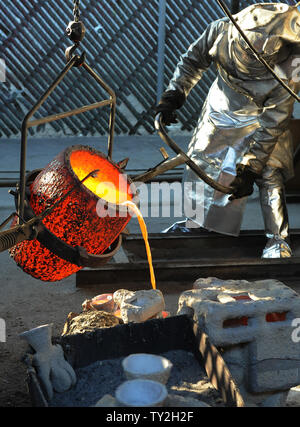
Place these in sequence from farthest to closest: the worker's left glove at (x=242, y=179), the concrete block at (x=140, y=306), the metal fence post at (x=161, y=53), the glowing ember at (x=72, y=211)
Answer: the metal fence post at (x=161, y=53)
the worker's left glove at (x=242, y=179)
the concrete block at (x=140, y=306)
the glowing ember at (x=72, y=211)

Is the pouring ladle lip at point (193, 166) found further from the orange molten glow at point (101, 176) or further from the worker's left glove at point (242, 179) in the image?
the orange molten glow at point (101, 176)

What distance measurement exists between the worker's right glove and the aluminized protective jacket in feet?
0.19

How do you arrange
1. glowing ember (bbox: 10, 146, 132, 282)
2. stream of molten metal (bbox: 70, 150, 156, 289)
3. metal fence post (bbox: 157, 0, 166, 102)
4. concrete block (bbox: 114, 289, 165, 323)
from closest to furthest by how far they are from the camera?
glowing ember (bbox: 10, 146, 132, 282) → stream of molten metal (bbox: 70, 150, 156, 289) → concrete block (bbox: 114, 289, 165, 323) → metal fence post (bbox: 157, 0, 166, 102)

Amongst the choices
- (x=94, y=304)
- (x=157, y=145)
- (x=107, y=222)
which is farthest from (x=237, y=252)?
(x=157, y=145)

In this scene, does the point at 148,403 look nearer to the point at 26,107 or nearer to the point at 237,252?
the point at 237,252

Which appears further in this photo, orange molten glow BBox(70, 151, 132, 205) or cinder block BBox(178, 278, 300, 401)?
cinder block BBox(178, 278, 300, 401)

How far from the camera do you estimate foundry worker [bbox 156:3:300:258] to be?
10.1 ft

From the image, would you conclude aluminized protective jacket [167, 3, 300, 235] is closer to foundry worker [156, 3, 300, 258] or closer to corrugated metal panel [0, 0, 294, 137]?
foundry worker [156, 3, 300, 258]

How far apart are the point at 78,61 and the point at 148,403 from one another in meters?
0.87

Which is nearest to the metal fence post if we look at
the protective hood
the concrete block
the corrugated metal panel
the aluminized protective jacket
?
the corrugated metal panel

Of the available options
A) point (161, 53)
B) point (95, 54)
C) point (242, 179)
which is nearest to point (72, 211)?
point (242, 179)

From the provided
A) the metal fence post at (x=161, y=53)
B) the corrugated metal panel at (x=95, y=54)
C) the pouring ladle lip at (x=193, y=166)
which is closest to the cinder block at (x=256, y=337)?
the pouring ladle lip at (x=193, y=166)

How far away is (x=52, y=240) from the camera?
1.55m

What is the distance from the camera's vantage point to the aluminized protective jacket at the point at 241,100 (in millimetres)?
3070
